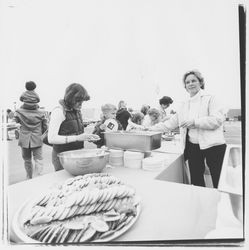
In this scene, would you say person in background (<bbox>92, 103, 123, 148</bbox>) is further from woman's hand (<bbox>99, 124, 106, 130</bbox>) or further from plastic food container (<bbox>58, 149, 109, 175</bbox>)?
plastic food container (<bbox>58, 149, 109, 175</bbox>)

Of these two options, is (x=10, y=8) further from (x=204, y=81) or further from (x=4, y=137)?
(x=204, y=81)

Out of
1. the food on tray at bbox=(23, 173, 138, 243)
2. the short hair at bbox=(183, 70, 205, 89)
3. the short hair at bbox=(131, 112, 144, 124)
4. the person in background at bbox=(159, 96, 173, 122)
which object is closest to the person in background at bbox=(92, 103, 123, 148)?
the short hair at bbox=(131, 112, 144, 124)

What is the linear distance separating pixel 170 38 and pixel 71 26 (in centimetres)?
66

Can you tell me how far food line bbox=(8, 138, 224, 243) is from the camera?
2.53ft

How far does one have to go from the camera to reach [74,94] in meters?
1.46

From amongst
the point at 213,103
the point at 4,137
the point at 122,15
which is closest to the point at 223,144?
the point at 213,103

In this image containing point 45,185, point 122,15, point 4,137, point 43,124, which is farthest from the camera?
point 43,124

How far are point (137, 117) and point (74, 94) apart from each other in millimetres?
776

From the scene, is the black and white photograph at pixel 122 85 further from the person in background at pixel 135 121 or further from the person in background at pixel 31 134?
the person in background at pixel 135 121

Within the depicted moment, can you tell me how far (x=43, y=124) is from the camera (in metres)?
1.67

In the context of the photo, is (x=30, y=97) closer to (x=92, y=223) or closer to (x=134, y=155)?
(x=134, y=155)

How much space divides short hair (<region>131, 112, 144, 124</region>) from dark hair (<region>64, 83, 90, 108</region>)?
0.62 metres

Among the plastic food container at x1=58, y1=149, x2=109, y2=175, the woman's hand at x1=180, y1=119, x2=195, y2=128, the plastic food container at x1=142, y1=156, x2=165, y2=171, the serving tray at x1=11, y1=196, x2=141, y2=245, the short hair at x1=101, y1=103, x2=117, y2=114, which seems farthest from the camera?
the short hair at x1=101, y1=103, x2=117, y2=114

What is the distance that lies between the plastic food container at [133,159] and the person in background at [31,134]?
2.29ft
